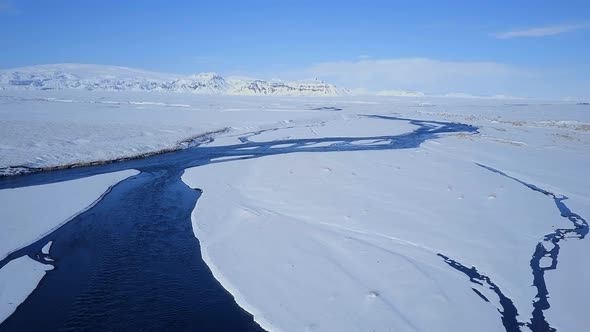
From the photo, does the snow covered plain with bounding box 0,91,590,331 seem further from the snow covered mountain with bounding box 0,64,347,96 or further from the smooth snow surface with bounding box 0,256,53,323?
the snow covered mountain with bounding box 0,64,347,96

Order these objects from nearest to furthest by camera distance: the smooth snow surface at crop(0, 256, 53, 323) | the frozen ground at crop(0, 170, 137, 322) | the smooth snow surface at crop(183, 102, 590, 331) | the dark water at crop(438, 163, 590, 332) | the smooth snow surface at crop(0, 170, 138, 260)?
the dark water at crop(438, 163, 590, 332) → the smooth snow surface at crop(183, 102, 590, 331) → the smooth snow surface at crop(0, 256, 53, 323) → the frozen ground at crop(0, 170, 137, 322) → the smooth snow surface at crop(0, 170, 138, 260)

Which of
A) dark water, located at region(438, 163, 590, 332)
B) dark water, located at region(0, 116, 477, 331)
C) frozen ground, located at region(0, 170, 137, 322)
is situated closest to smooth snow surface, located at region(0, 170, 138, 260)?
frozen ground, located at region(0, 170, 137, 322)

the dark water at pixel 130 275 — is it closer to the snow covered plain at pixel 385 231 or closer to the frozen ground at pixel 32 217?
the frozen ground at pixel 32 217

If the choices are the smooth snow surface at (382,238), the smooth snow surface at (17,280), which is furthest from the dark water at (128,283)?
the smooth snow surface at (382,238)

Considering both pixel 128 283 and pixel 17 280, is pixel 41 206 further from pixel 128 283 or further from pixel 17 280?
pixel 128 283

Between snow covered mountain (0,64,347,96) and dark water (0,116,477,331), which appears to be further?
snow covered mountain (0,64,347,96)

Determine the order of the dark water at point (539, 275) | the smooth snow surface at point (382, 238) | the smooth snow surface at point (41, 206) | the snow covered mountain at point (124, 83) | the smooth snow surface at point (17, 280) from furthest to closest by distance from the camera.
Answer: the snow covered mountain at point (124, 83) < the smooth snow surface at point (41, 206) < the smooth snow surface at point (17, 280) < the smooth snow surface at point (382, 238) < the dark water at point (539, 275)

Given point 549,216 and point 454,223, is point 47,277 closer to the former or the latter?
point 454,223

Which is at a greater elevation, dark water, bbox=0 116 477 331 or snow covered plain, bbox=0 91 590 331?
snow covered plain, bbox=0 91 590 331
